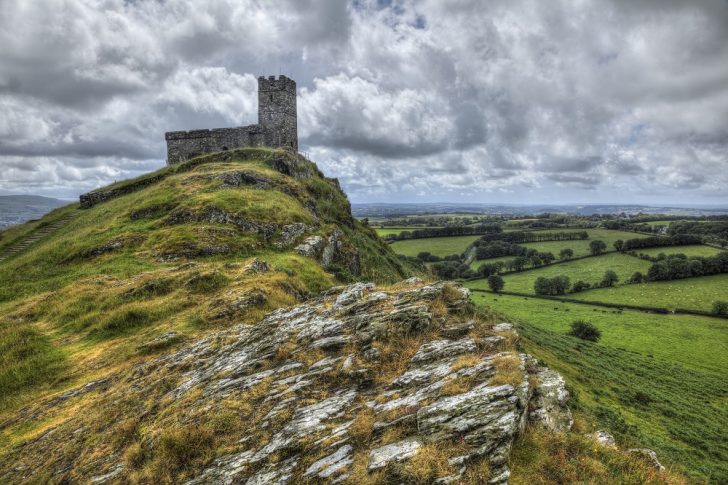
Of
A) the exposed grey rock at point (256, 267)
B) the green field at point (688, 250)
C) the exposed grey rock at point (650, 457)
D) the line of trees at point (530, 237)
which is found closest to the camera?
the exposed grey rock at point (650, 457)

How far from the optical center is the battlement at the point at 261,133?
56.0m

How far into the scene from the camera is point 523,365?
10227mm

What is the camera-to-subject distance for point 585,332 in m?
80.6

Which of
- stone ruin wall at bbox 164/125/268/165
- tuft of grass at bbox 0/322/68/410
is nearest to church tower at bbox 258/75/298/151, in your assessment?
stone ruin wall at bbox 164/125/268/165

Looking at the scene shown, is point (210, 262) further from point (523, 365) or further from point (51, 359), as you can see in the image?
point (523, 365)

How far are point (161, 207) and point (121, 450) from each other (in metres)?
31.0

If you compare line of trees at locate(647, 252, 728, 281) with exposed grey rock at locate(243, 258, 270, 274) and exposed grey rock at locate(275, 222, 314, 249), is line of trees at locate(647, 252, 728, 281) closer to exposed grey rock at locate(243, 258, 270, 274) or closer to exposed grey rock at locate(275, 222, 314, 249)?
exposed grey rock at locate(275, 222, 314, 249)

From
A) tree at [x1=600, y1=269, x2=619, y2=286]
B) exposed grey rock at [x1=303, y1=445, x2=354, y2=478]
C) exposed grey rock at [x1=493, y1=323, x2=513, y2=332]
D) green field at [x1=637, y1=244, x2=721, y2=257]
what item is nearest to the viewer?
exposed grey rock at [x1=303, y1=445, x2=354, y2=478]

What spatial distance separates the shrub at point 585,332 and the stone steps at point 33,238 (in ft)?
326

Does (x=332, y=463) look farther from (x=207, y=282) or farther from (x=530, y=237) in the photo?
(x=530, y=237)

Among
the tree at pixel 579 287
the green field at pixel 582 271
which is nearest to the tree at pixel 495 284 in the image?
the green field at pixel 582 271

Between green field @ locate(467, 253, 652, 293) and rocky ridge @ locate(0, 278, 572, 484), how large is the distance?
4889 inches

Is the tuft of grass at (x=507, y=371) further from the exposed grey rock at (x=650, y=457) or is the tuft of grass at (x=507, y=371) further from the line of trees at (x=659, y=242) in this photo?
the line of trees at (x=659, y=242)

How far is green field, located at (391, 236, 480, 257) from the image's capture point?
168 meters
